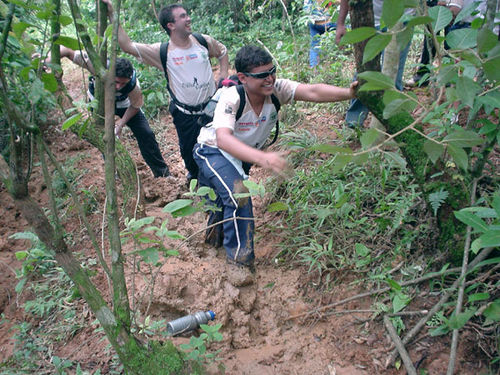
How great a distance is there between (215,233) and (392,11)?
2.36 meters

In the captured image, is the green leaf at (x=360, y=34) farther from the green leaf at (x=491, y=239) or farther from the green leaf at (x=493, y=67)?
the green leaf at (x=491, y=239)

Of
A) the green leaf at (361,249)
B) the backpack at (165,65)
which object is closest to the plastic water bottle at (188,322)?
the green leaf at (361,249)

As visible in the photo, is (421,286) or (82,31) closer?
(82,31)

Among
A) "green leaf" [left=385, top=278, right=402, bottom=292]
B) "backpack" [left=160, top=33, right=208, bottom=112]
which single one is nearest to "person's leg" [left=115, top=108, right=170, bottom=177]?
"backpack" [left=160, top=33, right=208, bottom=112]

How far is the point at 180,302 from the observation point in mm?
2451

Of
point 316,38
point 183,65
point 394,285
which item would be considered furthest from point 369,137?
point 316,38

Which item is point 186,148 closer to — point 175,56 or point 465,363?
point 175,56

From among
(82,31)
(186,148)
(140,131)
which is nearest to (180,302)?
(82,31)

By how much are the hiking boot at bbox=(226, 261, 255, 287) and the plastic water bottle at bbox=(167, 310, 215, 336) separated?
0.35 metres

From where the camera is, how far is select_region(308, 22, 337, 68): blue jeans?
5.25m

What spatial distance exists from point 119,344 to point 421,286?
166cm

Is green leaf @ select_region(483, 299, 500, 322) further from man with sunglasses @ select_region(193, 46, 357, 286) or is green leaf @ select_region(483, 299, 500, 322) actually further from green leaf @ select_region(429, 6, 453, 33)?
man with sunglasses @ select_region(193, 46, 357, 286)

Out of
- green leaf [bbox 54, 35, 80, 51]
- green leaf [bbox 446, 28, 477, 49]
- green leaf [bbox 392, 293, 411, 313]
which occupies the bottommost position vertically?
green leaf [bbox 392, 293, 411, 313]

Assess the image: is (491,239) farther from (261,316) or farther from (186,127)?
(186,127)
